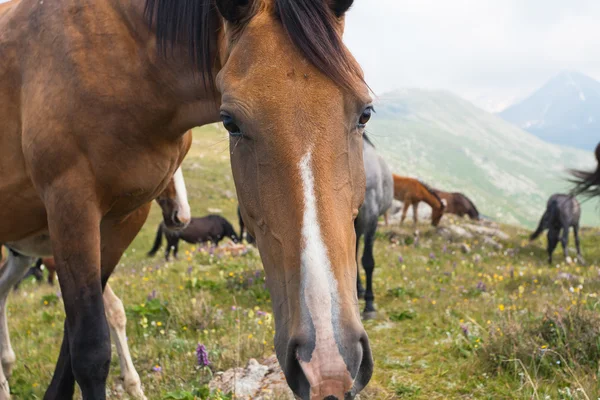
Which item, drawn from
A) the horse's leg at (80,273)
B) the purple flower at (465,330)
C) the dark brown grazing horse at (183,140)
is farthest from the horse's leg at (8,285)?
the purple flower at (465,330)

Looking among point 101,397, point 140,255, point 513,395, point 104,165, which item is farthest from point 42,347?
point 140,255

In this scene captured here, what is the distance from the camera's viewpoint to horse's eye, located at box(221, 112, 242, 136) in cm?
185

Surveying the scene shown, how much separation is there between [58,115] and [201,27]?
0.91 m

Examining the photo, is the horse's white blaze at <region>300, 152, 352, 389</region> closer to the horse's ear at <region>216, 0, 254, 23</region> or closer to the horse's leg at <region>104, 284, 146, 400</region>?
the horse's ear at <region>216, 0, 254, 23</region>

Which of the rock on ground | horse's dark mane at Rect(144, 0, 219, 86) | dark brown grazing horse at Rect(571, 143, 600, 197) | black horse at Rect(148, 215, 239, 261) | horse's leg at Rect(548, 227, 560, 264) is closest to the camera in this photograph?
horse's dark mane at Rect(144, 0, 219, 86)

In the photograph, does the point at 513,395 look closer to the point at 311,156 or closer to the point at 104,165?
the point at 311,156

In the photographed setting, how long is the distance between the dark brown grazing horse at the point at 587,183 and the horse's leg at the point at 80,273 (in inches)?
351

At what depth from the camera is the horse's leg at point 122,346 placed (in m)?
3.74

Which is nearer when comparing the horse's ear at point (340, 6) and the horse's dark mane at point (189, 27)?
the horse's ear at point (340, 6)

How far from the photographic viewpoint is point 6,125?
9.13ft

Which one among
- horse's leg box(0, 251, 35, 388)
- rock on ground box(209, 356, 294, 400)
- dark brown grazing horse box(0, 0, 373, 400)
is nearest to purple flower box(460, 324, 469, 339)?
rock on ground box(209, 356, 294, 400)

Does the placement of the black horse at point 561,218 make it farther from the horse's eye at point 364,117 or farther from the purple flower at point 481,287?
the horse's eye at point 364,117

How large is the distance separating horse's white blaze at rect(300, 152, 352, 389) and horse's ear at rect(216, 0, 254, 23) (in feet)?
2.51

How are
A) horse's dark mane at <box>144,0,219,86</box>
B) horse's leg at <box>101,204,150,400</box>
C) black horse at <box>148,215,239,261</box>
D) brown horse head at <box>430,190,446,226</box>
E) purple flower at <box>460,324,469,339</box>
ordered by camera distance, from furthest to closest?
brown horse head at <box>430,190,446,226</box>
black horse at <box>148,215,239,261</box>
purple flower at <box>460,324,469,339</box>
horse's leg at <box>101,204,150,400</box>
horse's dark mane at <box>144,0,219,86</box>
